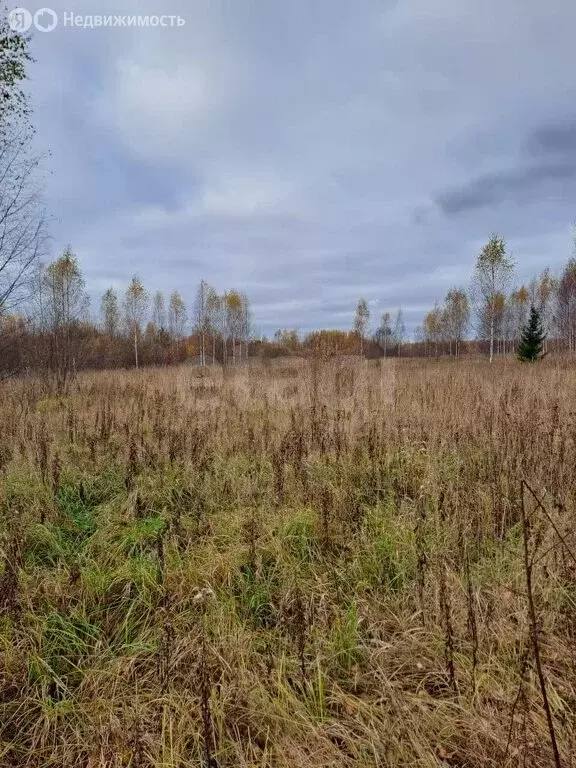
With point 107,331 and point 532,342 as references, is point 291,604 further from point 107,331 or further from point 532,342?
point 107,331

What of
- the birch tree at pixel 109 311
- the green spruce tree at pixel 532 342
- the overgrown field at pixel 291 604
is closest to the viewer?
the overgrown field at pixel 291 604

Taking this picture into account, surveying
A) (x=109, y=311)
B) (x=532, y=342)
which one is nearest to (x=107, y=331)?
(x=109, y=311)

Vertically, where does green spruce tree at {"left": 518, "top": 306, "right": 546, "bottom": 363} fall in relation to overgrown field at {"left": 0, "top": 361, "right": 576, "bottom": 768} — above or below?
above

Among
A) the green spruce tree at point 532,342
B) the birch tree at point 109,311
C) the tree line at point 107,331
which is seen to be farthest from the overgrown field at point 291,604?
the birch tree at point 109,311

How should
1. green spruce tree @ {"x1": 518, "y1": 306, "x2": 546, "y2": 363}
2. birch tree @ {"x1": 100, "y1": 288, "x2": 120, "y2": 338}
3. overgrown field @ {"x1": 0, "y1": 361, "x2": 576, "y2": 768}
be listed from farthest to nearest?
birch tree @ {"x1": 100, "y1": 288, "x2": 120, "y2": 338} → green spruce tree @ {"x1": 518, "y1": 306, "x2": 546, "y2": 363} → overgrown field @ {"x1": 0, "y1": 361, "x2": 576, "y2": 768}

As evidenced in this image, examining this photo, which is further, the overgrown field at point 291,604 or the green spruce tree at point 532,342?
the green spruce tree at point 532,342

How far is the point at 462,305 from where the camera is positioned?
47.6 m

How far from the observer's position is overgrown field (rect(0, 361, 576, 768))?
5.08 ft

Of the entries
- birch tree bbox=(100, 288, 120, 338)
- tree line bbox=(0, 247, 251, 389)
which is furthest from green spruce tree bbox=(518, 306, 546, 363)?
birch tree bbox=(100, 288, 120, 338)

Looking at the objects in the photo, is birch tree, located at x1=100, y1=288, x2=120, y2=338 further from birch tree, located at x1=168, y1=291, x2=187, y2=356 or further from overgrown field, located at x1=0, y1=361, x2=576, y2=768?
overgrown field, located at x1=0, y1=361, x2=576, y2=768

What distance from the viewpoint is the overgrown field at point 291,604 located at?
5.08 ft

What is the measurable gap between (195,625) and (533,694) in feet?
4.91

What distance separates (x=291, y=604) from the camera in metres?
2.18

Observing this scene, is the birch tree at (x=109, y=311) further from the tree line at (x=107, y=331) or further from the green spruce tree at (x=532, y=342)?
the green spruce tree at (x=532, y=342)
